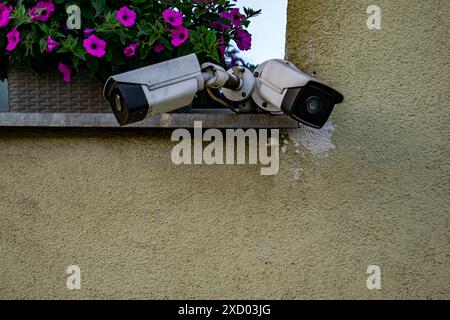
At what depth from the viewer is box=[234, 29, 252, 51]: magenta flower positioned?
1.82 meters

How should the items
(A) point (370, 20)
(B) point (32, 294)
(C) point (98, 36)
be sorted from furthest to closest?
(B) point (32, 294)
(A) point (370, 20)
(C) point (98, 36)

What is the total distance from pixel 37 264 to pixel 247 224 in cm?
81

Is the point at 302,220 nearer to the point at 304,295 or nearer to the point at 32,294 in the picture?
the point at 304,295

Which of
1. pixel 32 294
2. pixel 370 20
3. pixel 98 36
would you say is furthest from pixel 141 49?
pixel 32 294

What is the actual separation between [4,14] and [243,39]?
0.84 m

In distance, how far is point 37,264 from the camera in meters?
1.83

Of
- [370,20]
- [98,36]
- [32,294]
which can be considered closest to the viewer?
[98,36]

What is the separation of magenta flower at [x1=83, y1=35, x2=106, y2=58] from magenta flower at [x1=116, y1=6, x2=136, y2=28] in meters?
0.10

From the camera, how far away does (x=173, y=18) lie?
1656 millimetres

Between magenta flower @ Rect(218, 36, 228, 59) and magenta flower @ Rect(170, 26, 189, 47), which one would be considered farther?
magenta flower @ Rect(218, 36, 228, 59)

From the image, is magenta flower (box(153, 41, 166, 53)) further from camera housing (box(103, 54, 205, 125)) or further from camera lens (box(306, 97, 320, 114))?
camera lens (box(306, 97, 320, 114))

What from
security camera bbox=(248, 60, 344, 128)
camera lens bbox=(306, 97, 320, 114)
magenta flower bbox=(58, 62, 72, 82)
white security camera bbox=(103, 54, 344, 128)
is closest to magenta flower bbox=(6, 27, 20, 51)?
magenta flower bbox=(58, 62, 72, 82)

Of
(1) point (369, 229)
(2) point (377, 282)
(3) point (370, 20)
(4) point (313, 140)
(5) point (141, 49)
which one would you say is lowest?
(2) point (377, 282)
